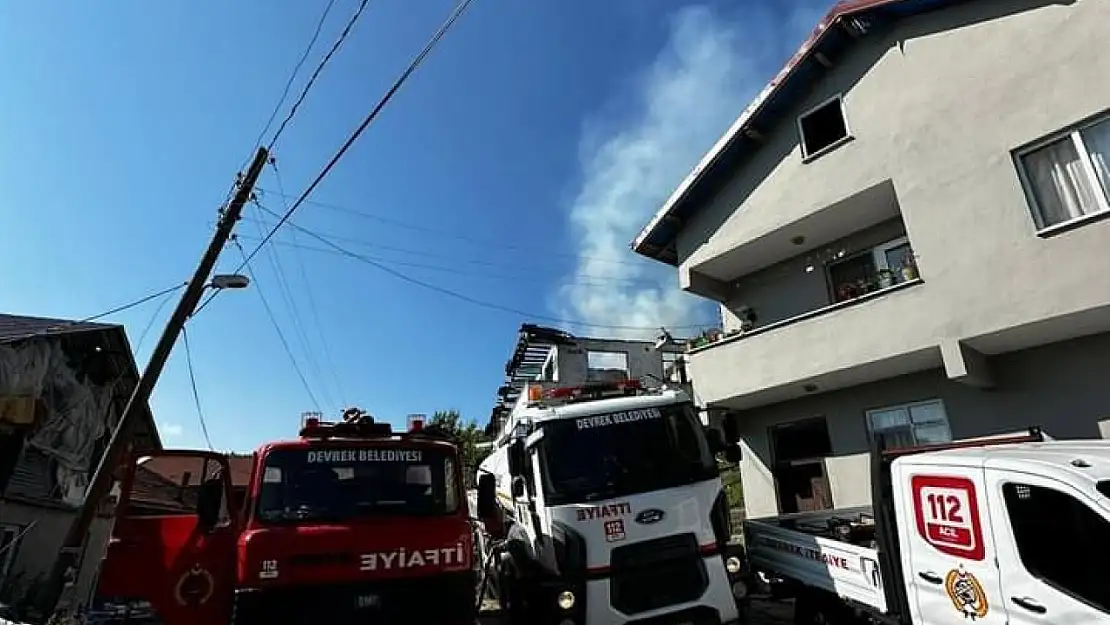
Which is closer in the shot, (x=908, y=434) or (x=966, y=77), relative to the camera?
(x=966, y=77)

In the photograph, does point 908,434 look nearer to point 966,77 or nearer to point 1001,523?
point 966,77

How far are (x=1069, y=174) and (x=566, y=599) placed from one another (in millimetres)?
9452

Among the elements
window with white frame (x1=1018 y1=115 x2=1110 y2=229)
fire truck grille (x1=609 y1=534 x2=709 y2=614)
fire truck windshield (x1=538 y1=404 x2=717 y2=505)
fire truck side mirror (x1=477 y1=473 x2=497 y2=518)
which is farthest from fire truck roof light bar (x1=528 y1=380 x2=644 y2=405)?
window with white frame (x1=1018 y1=115 x2=1110 y2=229)

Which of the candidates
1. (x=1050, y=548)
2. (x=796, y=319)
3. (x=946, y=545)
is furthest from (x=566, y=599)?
(x=796, y=319)

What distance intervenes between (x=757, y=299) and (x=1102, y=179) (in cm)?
654

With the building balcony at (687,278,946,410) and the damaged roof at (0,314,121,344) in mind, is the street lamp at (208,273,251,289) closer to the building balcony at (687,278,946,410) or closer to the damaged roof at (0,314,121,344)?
the damaged roof at (0,314,121,344)

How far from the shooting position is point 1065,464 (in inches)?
179

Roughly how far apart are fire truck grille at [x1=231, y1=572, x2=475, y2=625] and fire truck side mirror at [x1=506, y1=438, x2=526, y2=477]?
2424 millimetres

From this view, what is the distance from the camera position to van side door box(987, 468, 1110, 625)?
4.23 metres

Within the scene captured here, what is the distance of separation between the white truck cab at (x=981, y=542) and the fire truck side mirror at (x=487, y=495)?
3749mm

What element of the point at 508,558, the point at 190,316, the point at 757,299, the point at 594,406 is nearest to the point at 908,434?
the point at 757,299

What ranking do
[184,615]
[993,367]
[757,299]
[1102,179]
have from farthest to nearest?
[757,299], [993,367], [1102,179], [184,615]

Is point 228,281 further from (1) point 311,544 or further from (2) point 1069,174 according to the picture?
(2) point 1069,174

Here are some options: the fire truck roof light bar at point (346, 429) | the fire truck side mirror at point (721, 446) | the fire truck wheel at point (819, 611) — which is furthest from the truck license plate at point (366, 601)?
the fire truck wheel at point (819, 611)
